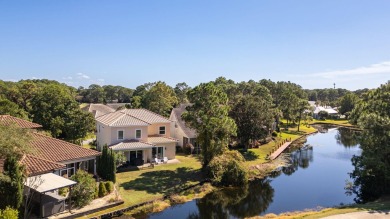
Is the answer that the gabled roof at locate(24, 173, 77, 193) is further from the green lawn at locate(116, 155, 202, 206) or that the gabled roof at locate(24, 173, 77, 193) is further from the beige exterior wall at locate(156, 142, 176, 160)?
the beige exterior wall at locate(156, 142, 176, 160)

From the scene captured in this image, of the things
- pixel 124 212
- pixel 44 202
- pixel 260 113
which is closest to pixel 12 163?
pixel 44 202

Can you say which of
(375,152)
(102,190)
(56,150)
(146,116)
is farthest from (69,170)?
(375,152)

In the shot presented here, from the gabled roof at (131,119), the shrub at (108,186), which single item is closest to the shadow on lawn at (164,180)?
the shrub at (108,186)

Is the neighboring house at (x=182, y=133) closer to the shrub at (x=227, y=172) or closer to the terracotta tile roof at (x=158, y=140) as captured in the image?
the terracotta tile roof at (x=158, y=140)

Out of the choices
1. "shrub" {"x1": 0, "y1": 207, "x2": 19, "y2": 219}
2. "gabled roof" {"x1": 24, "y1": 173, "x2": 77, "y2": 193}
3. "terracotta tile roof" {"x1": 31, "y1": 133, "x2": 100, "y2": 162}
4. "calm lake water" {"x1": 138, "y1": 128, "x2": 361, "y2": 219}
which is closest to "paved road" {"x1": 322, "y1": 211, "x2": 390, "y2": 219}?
"calm lake water" {"x1": 138, "y1": 128, "x2": 361, "y2": 219}

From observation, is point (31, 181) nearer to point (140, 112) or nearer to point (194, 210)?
point (194, 210)
